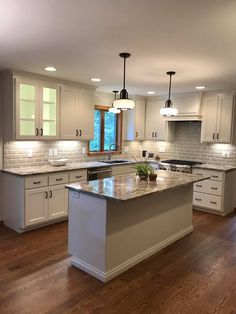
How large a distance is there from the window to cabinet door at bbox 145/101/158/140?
691 millimetres

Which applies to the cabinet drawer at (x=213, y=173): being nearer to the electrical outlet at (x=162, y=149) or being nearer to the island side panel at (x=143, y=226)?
the island side panel at (x=143, y=226)

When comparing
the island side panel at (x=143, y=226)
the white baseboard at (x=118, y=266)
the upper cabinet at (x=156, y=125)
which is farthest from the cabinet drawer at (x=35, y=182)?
the upper cabinet at (x=156, y=125)

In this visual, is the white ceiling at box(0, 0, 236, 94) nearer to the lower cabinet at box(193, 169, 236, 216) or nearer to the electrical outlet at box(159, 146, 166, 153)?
the lower cabinet at box(193, 169, 236, 216)

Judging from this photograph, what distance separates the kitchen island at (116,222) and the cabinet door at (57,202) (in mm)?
1218

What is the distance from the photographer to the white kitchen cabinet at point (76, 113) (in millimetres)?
4660

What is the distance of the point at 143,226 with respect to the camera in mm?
3191

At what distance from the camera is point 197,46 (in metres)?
2.71

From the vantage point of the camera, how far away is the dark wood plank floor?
7.72 feet

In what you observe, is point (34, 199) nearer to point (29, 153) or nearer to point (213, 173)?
point (29, 153)

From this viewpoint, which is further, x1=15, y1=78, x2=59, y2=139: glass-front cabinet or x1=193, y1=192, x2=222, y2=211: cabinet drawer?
x1=193, y1=192, x2=222, y2=211: cabinet drawer

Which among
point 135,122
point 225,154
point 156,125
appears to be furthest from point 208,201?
point 135,122

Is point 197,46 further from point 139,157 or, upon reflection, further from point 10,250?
point 139,157

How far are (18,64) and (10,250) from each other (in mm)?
2473

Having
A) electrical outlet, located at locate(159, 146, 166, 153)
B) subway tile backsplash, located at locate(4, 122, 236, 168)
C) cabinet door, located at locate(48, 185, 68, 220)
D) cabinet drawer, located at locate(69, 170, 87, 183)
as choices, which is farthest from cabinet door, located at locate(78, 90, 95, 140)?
electrical outlet, located at locate(159, 146, 166, 153)
